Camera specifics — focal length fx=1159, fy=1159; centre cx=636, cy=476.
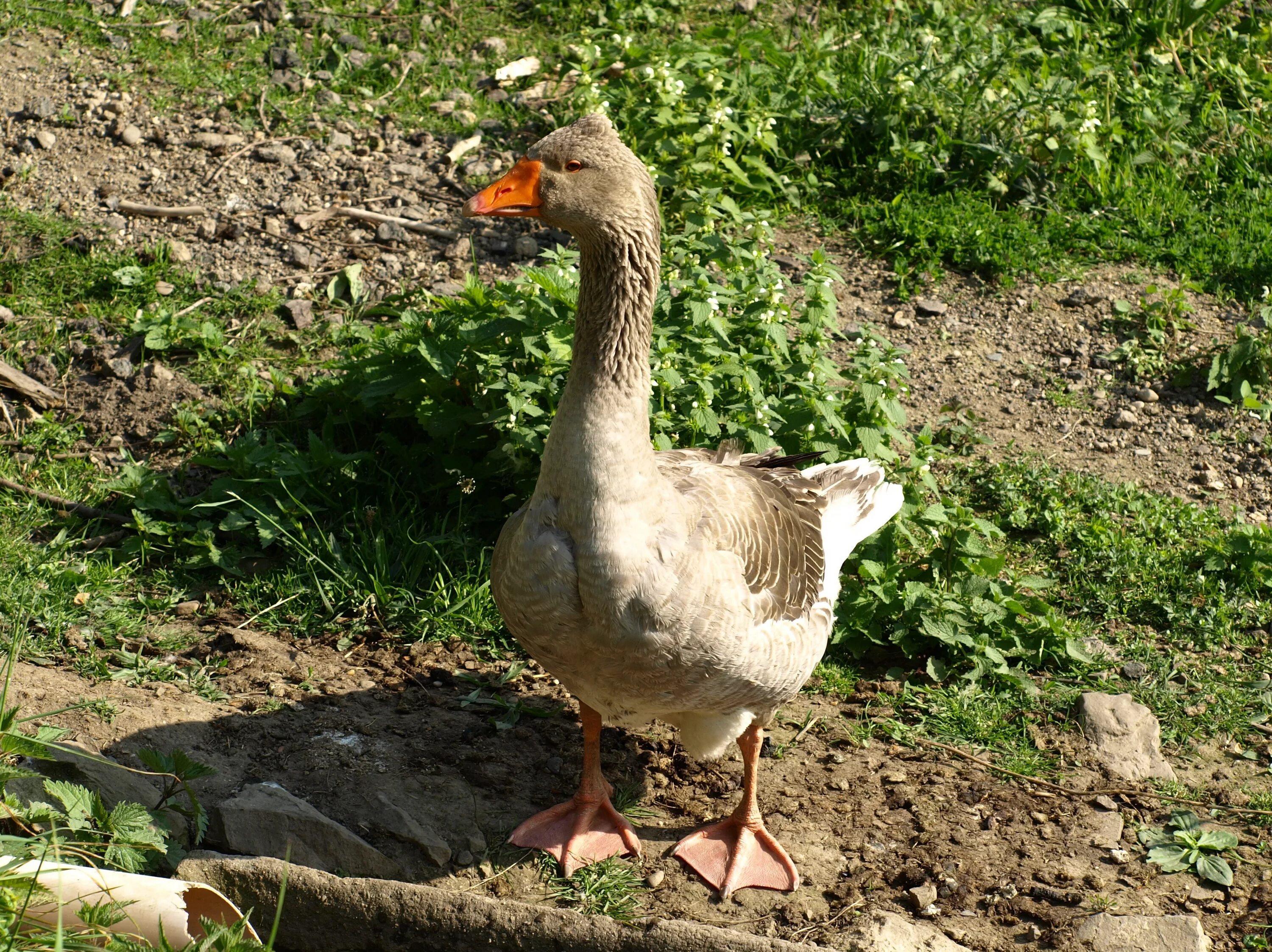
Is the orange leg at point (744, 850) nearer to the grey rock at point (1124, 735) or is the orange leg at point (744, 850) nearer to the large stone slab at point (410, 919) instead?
the large stone slab at point (410, 919)

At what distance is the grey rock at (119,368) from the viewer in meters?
5.05

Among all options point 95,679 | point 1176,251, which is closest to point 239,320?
point 95,679

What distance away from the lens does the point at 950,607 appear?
4336 millimetres

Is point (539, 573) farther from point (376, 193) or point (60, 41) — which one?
point (60, 41)

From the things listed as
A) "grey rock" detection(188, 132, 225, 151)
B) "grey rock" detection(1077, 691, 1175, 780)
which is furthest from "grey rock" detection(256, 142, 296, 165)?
"grey rock" detection(1077, 691, 1175, 780)

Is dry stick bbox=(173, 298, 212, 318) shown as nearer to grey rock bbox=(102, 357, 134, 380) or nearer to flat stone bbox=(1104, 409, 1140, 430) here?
grey rock bbox=(102, 357, 134, 380)

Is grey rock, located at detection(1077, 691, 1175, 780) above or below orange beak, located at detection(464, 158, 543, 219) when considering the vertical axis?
below

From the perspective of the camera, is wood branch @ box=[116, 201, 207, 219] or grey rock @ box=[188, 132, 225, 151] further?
grey rock @ box=[188, 132, 225, 151]

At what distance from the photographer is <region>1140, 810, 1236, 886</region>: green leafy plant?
139 inches

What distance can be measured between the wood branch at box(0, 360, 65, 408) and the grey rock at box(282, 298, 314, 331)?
105 centimetres

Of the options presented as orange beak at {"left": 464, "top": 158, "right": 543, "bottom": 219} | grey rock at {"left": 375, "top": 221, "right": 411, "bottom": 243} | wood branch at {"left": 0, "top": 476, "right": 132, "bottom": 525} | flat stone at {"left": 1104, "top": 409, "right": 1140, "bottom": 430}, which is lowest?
wood branch at {"left": 0, "top": 476, "right": 132, "bottom": 525}

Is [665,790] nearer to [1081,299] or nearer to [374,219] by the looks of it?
[374,219]

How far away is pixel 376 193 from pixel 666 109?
1628 mm

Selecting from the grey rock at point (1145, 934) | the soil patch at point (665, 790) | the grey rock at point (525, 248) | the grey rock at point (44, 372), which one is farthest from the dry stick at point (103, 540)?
the grey rock at point (1145, 934)
